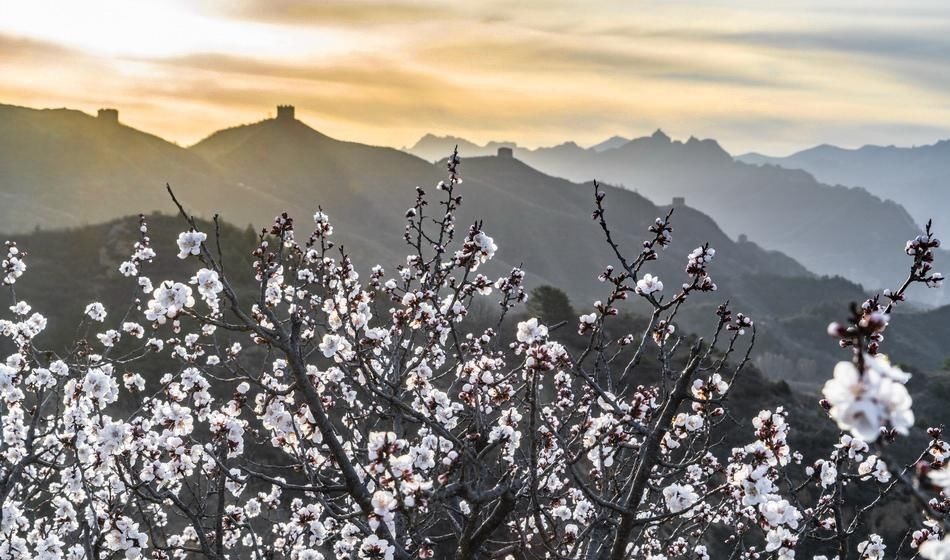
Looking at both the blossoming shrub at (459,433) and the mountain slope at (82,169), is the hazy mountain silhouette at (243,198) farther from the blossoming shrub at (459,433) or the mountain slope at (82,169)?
the blossoming shrub at (459,433)

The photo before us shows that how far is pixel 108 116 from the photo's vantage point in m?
166

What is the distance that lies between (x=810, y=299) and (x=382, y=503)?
18390cm

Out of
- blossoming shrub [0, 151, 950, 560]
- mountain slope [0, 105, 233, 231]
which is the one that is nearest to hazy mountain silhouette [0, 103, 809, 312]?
mountain slope [0, 105, 233, 231]

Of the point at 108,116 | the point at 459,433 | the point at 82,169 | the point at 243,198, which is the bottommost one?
the point at 459,433

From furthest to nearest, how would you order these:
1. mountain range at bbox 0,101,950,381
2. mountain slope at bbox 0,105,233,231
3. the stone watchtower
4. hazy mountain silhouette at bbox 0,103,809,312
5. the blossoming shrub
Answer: the stone watchtower
hazy mountain silhouette at bbox 0,103,809,312
mountain slope at bbox 0,105,233,231
mountain range at bbox 0,101,950,381
the blossoming shrub

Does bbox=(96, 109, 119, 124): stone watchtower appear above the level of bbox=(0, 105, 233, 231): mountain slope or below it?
above

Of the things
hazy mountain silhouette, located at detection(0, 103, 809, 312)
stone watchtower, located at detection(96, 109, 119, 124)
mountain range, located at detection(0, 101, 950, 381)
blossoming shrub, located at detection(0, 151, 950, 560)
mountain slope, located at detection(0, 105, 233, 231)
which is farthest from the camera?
stone watchtower, located at detection(96, 109, 119, 124)

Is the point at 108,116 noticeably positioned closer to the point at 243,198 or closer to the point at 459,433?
the point at 243,198

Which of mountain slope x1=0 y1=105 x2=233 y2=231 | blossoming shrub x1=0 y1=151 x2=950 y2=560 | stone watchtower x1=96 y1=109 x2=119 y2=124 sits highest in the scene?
stone watchtower x1=96 y1=109 x2=119 y2=124

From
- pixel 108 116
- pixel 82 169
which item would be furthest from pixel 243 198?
pixel 108 116

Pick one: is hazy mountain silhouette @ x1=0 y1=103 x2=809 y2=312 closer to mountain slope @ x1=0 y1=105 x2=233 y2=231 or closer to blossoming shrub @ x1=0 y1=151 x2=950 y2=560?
mountain slope @ x1=0 y1=105 x2=233 y2=231

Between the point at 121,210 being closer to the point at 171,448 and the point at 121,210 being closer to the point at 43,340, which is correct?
the point at 43,340

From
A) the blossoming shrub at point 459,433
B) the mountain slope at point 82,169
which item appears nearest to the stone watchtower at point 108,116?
the mountain slope at point 82,169

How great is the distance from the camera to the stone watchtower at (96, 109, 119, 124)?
164250 mm
